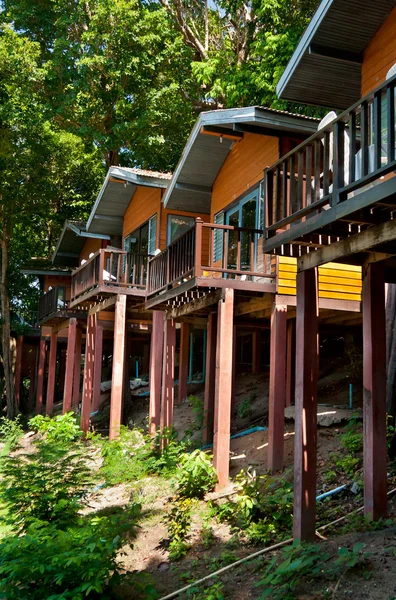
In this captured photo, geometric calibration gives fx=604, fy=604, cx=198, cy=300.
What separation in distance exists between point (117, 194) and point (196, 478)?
43.1ft

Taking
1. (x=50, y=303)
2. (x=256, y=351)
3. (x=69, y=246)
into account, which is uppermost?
(x=69, y=246)

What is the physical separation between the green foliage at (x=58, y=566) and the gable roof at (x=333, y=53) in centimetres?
836

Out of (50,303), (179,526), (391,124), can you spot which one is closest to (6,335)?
(50,303)

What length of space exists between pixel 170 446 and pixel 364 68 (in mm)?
8711

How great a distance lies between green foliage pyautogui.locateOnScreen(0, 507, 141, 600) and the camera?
6.90 m

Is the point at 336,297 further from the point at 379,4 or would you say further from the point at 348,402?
the point at 379,4

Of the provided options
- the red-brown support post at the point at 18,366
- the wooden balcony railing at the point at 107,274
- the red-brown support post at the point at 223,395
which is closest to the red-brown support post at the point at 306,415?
the red-brown support post at the point at 223,395

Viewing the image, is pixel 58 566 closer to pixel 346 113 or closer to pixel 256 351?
pixel 346 113

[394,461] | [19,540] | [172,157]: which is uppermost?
[172,157]

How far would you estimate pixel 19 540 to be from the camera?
750cm

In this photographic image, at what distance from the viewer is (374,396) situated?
7.61m

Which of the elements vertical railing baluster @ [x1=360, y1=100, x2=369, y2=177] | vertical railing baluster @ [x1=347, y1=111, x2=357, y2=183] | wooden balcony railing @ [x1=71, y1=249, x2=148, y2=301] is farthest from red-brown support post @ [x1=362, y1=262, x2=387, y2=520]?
wooden balcony railing @ [x1=71, y1=249, x2=148, y2=301]

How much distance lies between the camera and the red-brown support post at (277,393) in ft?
38.8

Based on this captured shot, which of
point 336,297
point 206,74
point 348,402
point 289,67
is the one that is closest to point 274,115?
point 289,67
